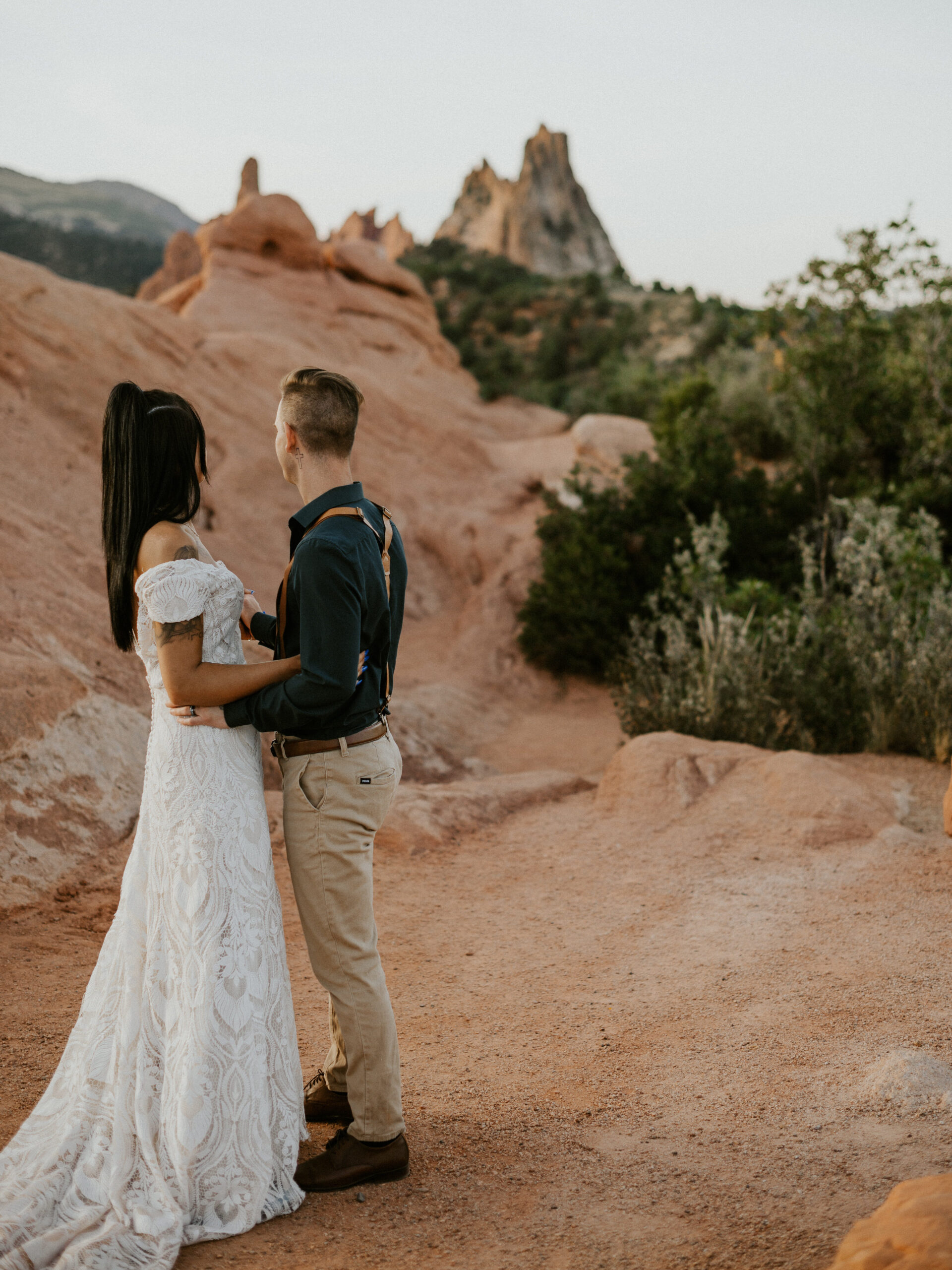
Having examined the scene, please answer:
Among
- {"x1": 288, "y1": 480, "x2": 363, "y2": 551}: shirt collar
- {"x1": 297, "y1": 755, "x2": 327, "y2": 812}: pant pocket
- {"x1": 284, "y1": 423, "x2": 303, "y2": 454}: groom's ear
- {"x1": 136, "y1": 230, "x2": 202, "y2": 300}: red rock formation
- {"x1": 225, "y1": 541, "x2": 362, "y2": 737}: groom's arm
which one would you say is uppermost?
{"x1": 136, "y1": 230, "x2": 202, "y2": 300}: red rock formation

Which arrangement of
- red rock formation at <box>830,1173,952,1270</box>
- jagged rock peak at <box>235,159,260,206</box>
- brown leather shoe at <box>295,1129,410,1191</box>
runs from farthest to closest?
jagged rock peak at <box>235,159,260,206</box>
brown leather shoe at <box>295,1129,410,1191</box>
red rock formation at <box>830,1173,952,1270</box>

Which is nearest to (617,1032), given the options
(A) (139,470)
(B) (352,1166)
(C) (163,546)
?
(B) (352,1166)

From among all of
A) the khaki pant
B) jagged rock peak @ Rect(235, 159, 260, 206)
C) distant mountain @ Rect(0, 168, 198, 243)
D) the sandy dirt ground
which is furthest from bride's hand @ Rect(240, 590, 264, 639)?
distant mountain @ Rect(0, 168, 198, 243)

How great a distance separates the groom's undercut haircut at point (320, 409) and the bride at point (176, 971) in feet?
Answer: 0.91

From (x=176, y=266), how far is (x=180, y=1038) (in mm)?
28251

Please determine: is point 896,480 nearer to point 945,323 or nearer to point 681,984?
point 945,323

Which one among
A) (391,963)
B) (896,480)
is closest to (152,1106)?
(391,963)

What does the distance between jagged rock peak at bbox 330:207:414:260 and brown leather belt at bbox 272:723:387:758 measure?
54288mm

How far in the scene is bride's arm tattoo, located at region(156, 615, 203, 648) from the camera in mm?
2347

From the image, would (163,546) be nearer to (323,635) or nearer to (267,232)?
(323,635)

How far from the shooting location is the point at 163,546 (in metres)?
2.42

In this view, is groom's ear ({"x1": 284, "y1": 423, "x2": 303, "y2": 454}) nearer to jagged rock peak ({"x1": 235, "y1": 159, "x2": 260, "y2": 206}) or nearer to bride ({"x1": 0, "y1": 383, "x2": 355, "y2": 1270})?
bride ({"x1": 0, "y1": 383, "x2": 355, "y2": 1270})

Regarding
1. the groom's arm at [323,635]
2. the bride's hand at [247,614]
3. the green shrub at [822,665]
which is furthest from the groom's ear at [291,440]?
the green shrub at [822,665]

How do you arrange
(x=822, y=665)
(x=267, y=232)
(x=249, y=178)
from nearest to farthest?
1. (x=822, y=665)
2. (x=267, y=232)
3. (x=249, y=178)
